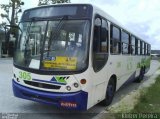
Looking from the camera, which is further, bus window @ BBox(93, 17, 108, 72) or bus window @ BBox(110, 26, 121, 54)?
bus window @ BBox(110, 26, 121, 54)

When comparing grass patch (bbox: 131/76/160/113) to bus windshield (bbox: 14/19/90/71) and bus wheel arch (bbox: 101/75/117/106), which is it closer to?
bus wheel arch (bbox: 101/75/117/106)

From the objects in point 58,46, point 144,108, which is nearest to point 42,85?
point 58,46

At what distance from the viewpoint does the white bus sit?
8.05 meters

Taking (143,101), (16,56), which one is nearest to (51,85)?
(16,56)

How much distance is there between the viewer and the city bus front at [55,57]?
8.04 m

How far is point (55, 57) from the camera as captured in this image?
27.0ft

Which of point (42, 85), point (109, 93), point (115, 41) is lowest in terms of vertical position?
point (109, 93)

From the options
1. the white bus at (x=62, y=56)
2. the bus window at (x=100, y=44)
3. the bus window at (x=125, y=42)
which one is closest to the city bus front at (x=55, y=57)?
the white bus at (x=62, y=56)

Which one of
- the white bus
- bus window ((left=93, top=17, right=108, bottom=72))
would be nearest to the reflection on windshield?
the white bus

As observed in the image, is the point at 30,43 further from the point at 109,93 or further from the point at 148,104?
the point at 148,104

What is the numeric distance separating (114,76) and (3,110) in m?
3.83

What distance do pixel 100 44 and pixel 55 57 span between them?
1.35m

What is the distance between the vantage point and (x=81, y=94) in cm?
800

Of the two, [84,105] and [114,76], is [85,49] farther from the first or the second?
[114,76]
